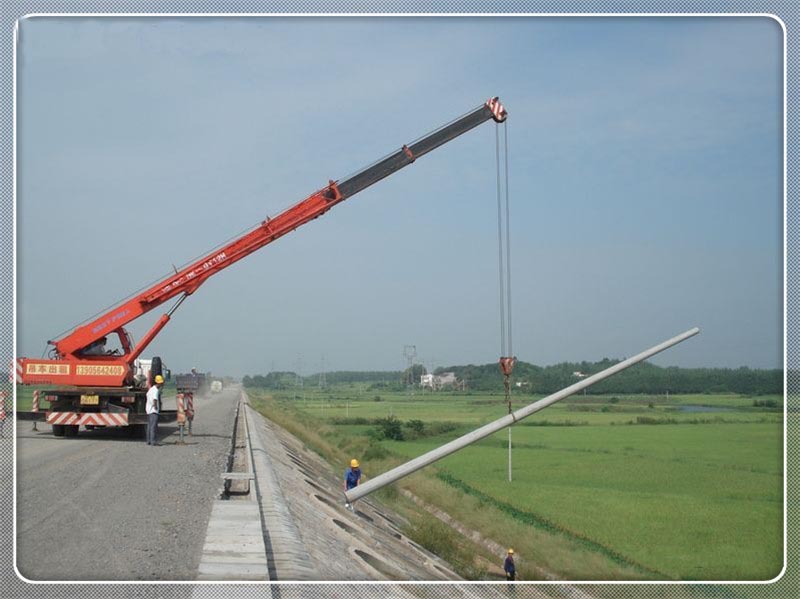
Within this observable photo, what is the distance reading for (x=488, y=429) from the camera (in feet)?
21.6

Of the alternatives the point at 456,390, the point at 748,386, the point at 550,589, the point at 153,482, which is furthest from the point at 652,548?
the point at 456,390

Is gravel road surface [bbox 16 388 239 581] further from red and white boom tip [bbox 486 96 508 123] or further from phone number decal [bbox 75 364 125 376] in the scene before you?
red and white boom tip [bbox 486 96 508 123]

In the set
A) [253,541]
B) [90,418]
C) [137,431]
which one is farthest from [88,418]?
[253,541]

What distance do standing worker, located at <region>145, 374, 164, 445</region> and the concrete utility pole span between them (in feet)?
32.6

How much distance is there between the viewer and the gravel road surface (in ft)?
23.7

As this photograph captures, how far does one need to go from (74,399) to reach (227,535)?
9403 mm

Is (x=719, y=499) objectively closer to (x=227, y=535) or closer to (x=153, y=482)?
(x=153, y=482)

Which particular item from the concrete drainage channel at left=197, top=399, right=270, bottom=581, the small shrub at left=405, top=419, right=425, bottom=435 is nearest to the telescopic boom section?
A: the concrete drainage channel at left=197, top=399, right=270, bottom=581

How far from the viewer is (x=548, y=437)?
149ft

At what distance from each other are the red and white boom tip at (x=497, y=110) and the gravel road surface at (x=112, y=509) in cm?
655

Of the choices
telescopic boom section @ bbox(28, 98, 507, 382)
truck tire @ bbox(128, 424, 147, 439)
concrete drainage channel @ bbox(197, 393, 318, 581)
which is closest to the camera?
concrete drainage channel @ bbox(197, 393, 318, 581)

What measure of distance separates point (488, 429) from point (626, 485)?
1006 inches

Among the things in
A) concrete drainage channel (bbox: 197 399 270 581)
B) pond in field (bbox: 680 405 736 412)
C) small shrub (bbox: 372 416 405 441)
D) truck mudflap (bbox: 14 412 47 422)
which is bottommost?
small shrub (bbox: 372 416 405 441)

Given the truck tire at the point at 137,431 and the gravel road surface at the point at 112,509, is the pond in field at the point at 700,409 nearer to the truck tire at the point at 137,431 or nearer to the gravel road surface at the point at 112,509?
the truck tire at the point at 137,431
